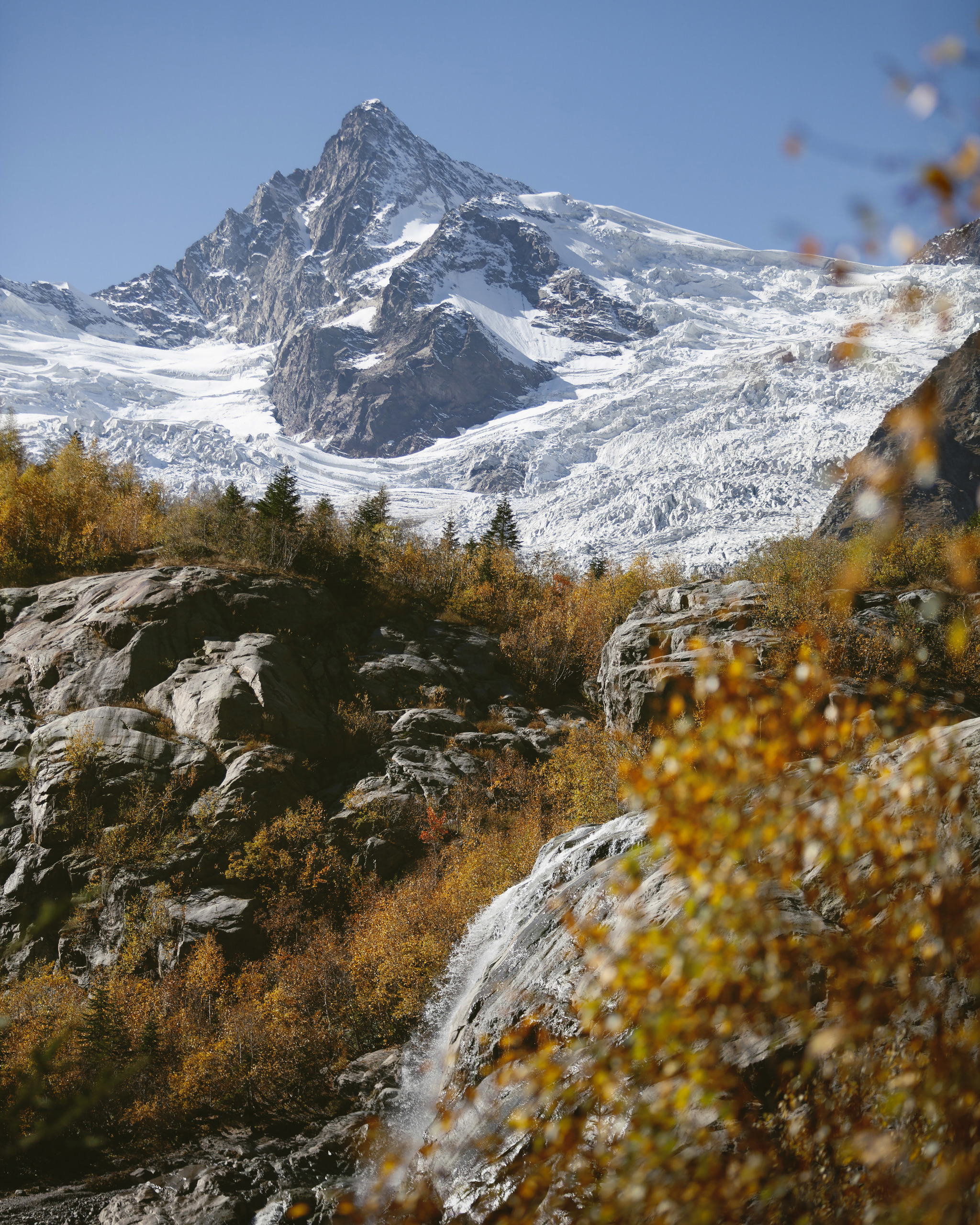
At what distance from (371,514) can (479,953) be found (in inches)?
1385

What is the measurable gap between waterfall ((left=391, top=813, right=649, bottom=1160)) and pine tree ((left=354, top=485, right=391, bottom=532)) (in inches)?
1201

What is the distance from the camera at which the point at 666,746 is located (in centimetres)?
421

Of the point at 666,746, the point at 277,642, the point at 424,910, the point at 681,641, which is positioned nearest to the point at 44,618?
the point at 277,642

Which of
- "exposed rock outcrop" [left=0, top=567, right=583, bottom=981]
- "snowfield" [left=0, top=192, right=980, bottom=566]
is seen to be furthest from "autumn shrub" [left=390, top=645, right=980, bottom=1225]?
"snowfield" [left=0, top=192, right=980, bottom=566]

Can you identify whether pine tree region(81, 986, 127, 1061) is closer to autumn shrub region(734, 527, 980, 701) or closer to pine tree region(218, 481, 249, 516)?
autumn shrub region(734, 527, 980, 701)

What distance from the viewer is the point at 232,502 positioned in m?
39.8

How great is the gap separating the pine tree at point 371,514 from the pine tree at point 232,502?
730cm

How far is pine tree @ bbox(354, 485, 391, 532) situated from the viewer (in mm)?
44625

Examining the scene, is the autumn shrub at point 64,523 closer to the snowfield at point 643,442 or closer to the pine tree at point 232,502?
the pine tree at point 232,502

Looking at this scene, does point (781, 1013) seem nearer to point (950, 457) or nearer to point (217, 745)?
point (217, 745)

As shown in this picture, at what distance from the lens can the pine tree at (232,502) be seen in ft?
127

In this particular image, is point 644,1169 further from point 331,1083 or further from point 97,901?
point 97,901

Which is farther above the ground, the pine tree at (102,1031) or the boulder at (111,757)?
the boulder at (111,757)

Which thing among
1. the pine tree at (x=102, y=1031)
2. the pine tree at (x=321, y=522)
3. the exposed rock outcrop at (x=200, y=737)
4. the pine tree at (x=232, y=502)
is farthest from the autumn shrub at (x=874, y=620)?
the pine tree at (x=232, y=502)
